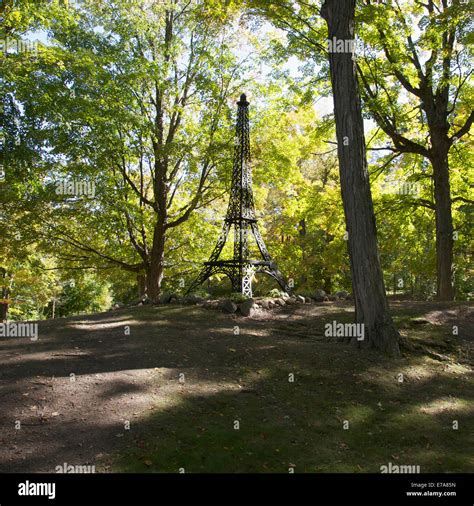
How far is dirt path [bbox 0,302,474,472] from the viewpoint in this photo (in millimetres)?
4398

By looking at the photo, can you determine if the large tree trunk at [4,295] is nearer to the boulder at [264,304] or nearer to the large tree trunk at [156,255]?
the large tree trunk at [156,255]

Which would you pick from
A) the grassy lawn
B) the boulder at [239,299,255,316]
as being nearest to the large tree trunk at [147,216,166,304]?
the boulder at [239,299,255,316]

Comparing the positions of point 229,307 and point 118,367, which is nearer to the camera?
point 118,367

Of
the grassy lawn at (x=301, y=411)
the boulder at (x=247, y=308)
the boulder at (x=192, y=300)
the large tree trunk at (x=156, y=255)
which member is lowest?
the grassy lawn at (x=301, y=411)

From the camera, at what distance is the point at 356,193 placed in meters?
8.20

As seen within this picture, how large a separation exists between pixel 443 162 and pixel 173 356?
35.8 ft

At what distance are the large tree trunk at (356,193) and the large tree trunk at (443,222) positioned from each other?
6396 mm

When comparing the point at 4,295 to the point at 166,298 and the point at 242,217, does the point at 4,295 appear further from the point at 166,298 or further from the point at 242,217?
the point at 242,217

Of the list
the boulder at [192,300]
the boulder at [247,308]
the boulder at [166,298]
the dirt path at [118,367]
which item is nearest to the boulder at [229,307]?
the boulder at [247,308]

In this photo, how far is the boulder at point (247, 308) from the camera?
1120 cm

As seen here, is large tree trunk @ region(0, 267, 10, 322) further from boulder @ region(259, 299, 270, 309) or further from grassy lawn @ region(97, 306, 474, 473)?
grassy lawn @ region(97, 306, 474, 473)

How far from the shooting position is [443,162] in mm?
13602

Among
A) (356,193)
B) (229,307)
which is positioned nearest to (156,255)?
(229,307)

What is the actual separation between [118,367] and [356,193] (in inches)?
208
